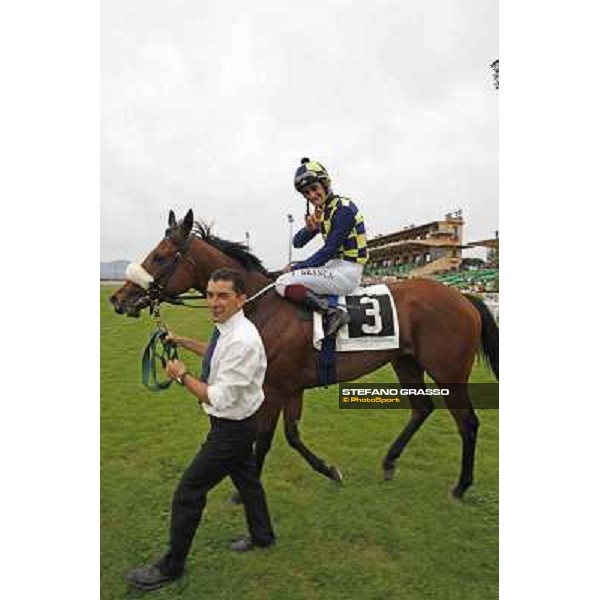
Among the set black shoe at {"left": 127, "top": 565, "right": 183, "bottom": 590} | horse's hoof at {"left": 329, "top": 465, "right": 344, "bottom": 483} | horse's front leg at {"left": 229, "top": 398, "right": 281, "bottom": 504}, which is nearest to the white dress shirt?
horse's front leg at {"left": 229, "top": 398, "right": 281, "bottom": 504}

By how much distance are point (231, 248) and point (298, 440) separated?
1.32 metres

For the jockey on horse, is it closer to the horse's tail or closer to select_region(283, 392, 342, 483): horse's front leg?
select_region(283, 392, 342, 483): horse's front leg

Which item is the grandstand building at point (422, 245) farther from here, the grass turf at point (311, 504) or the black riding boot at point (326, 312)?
the grass turf at point (311, 504)

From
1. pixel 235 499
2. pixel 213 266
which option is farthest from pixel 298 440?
pixel 213 266

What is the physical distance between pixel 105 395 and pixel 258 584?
4.74 ft

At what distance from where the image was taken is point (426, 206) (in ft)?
11.2

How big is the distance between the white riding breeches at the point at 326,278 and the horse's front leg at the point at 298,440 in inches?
28.9

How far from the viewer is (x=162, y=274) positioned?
303 cm

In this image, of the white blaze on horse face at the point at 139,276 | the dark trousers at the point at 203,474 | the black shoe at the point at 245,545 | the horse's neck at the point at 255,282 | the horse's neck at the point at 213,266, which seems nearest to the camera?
the dark trousers at the point at 203,474

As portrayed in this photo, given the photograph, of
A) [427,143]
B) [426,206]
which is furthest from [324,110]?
[426,206]

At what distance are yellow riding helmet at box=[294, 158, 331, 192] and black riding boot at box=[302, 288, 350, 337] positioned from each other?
0.67 m

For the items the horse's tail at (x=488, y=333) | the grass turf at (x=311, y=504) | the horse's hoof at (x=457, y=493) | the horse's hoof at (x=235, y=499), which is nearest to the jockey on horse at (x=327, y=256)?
the grass turf at (x=311, y=504)

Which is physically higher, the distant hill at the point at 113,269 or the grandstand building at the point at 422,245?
the grandstand building at the point at 422,245

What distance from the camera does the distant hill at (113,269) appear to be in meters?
3.04
